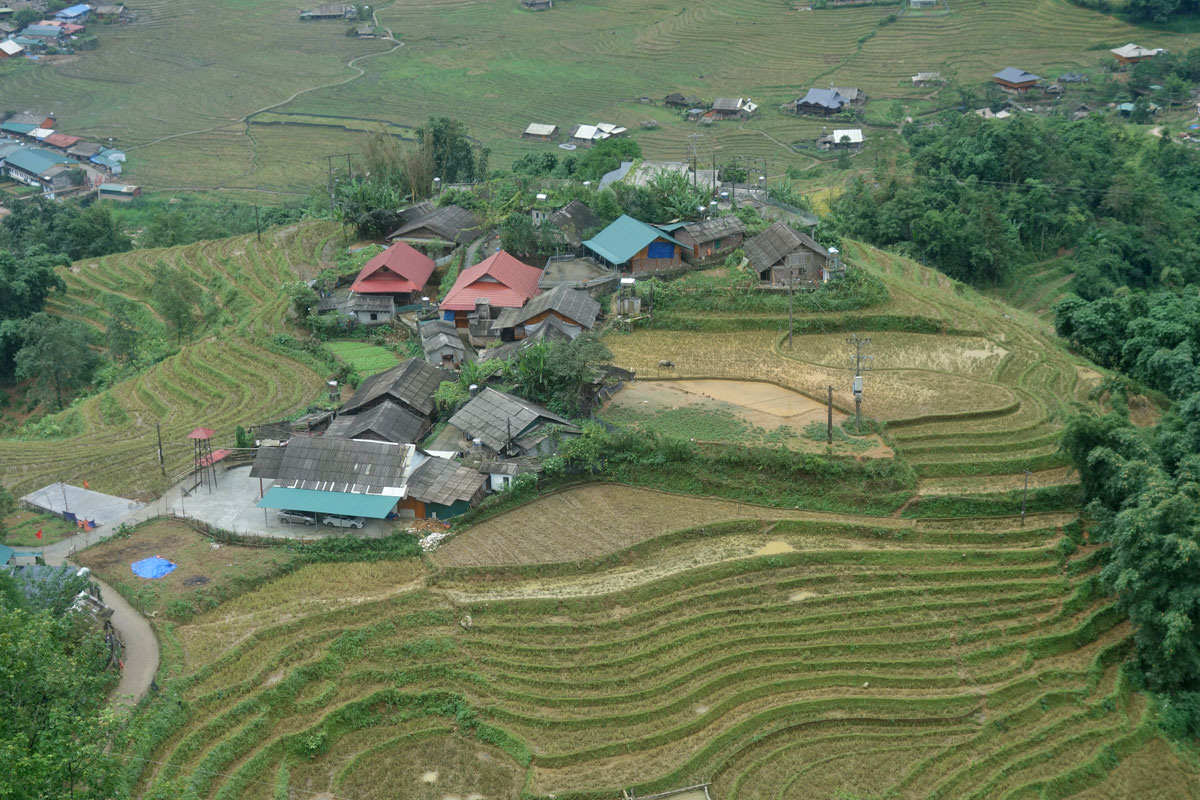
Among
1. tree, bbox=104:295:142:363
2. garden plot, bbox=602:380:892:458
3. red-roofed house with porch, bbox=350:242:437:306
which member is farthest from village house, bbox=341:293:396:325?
garden plot, bbox=602:380:892:458

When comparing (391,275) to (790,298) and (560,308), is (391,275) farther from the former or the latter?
(790,298)

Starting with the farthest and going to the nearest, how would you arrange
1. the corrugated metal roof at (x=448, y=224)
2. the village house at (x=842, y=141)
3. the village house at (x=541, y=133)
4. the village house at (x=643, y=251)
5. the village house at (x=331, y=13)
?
1. the village house at (x=331, y=13)
2. the village house at (x=541, y=133)
3. the village house at (x=842, y=141)
4. the corrugated metal roof at (x=448, y=224)
5. the village house at (x=643, y=251)

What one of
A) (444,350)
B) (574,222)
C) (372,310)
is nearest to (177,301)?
(372,310)

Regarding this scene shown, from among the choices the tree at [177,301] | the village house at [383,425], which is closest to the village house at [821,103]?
the tree at [177,301]

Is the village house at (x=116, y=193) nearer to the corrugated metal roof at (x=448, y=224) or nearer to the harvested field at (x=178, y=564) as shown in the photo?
the corrugated metal roof at (x=448, y=224)

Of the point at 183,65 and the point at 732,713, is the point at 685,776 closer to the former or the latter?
the point at 732,713

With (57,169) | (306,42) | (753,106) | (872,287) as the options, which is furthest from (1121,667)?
(306,42)
